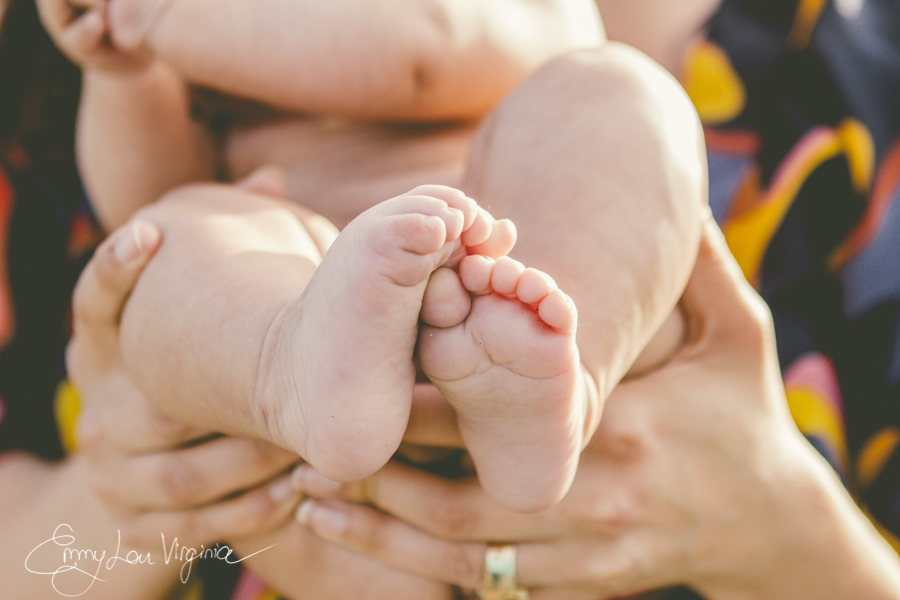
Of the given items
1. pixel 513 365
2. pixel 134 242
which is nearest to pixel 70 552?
pixel 134 242

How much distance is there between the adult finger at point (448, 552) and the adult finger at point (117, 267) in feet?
0.86

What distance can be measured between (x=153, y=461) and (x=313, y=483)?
183mm

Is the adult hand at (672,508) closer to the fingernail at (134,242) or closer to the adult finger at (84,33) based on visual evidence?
the fingernail at (134,242)

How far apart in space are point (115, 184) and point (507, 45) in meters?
0.52

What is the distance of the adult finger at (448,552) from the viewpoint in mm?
593

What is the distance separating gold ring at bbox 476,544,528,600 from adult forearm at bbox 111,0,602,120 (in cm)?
45

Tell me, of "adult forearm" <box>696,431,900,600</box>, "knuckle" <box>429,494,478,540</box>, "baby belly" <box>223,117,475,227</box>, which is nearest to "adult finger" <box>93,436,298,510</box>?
"knuckle" <box>429,494,478,540</box>

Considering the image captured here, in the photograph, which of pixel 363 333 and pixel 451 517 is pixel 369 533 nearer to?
pixel 451 517

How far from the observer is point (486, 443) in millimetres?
431

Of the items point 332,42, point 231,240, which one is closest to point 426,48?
point 332,42

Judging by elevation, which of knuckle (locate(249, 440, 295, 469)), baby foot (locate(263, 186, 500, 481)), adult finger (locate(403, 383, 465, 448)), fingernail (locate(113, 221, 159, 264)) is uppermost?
baby foot (locate(263, 186, 500, 481))

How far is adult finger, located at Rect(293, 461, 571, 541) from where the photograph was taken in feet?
1.91

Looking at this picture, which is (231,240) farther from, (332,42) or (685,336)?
(685,336)

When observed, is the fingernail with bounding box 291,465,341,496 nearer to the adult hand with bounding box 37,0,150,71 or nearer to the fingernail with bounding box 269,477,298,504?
the fingernail with bounding box 269,477,298,504
